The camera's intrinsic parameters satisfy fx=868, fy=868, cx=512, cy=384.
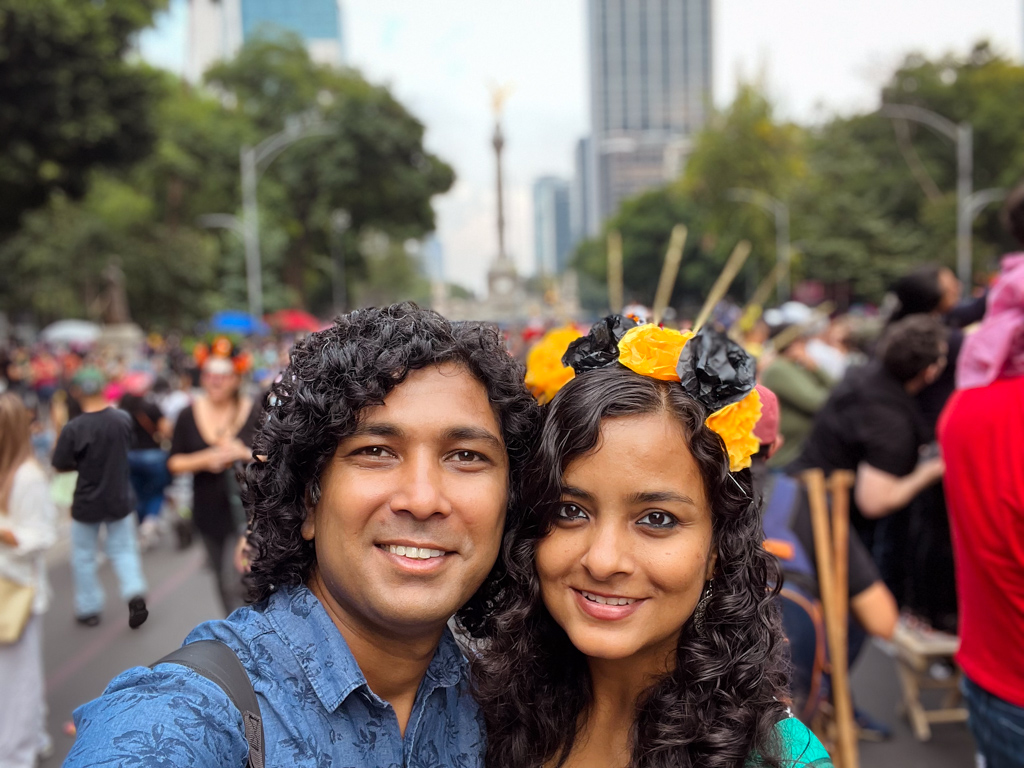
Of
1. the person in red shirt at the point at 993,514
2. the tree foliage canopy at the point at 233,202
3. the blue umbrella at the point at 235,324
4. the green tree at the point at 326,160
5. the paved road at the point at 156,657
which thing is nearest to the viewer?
the person in red shirt at the point at 993,514

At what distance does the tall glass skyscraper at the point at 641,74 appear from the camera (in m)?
163

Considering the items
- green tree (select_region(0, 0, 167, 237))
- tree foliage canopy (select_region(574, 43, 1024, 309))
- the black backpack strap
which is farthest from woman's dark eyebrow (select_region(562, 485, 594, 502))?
tree foliage canopy (select_region(574, 43, 1024, 309))

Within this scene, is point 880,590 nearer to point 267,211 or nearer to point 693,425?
point 693,425

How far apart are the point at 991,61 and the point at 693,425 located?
50.6m

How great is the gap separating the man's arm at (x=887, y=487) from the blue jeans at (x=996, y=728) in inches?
56.4

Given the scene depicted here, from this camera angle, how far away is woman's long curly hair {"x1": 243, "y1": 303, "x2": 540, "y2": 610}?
63.8 inches

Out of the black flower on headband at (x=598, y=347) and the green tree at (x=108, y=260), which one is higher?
the green tree at (x=108, y=260)

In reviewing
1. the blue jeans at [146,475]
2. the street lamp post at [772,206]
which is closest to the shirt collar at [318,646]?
the blue jeans at [146,475]

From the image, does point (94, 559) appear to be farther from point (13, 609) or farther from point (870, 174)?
point (870, 174)

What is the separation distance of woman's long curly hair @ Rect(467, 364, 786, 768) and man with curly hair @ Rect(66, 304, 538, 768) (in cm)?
8

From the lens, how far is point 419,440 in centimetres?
158

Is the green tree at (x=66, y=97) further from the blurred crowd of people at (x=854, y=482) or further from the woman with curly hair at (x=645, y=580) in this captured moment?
the woman with curly hair at (x=645, y=580)

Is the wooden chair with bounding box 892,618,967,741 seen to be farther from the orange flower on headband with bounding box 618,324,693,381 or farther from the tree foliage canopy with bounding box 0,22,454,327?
the tree foliage canopy with bounding box 0,22,454,327

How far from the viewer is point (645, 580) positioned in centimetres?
162
